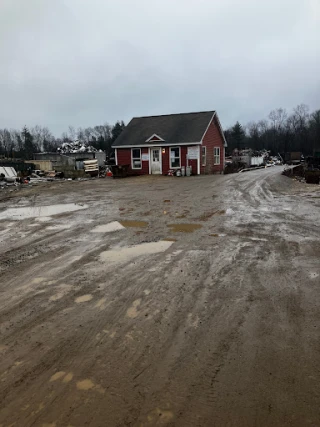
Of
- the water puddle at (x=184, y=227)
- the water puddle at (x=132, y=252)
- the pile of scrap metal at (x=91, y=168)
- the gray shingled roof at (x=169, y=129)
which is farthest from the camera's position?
the pile of scrap metal at (x=91, y=168)

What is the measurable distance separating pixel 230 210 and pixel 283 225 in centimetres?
223

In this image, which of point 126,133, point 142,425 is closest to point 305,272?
point 142,425

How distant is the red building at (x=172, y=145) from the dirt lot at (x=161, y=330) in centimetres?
1914

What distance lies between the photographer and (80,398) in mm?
2396

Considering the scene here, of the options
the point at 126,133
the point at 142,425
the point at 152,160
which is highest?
the point at 126,133

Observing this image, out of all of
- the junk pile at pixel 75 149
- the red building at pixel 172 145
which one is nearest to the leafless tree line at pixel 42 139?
the junk pile at pixel 75 149

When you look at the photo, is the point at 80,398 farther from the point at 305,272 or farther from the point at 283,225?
the point at 283,225

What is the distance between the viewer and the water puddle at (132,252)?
5.41 meters

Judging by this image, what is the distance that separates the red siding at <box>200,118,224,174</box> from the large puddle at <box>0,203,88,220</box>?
16.4 m

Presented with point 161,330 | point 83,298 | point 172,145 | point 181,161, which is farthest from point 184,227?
point 172,145

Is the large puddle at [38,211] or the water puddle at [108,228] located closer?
the water puddle at [108,228]

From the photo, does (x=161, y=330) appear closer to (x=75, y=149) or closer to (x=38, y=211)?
(x=38, y=211)

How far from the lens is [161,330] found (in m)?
3.23

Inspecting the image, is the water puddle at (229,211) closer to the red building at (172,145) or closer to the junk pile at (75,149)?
the red building at (172,145)
